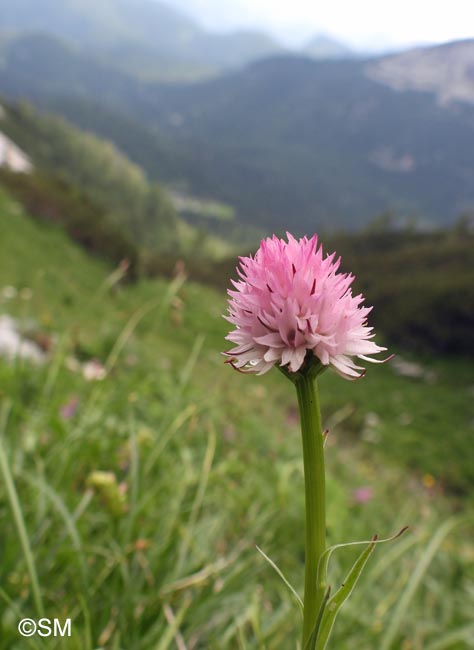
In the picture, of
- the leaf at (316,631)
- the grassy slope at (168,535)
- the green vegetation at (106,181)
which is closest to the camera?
the leaf at (316,631)

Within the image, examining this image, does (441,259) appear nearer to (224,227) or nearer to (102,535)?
(102,535)

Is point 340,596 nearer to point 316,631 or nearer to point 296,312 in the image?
point 316,631

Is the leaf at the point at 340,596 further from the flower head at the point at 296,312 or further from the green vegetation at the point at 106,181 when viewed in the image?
the green vegetation at the point at 106,181

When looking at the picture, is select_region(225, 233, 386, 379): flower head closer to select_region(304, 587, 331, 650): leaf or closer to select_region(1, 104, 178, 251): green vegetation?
select_region(304, 587, 331, 650): leaf

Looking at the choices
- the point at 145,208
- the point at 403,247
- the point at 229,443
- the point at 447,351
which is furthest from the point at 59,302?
the point at 145,208

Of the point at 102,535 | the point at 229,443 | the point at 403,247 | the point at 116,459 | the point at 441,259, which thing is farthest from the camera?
the point at 403,247

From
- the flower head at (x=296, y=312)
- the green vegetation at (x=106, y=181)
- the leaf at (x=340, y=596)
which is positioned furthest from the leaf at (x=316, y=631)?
the green vegetation at (x=106, y=181)
